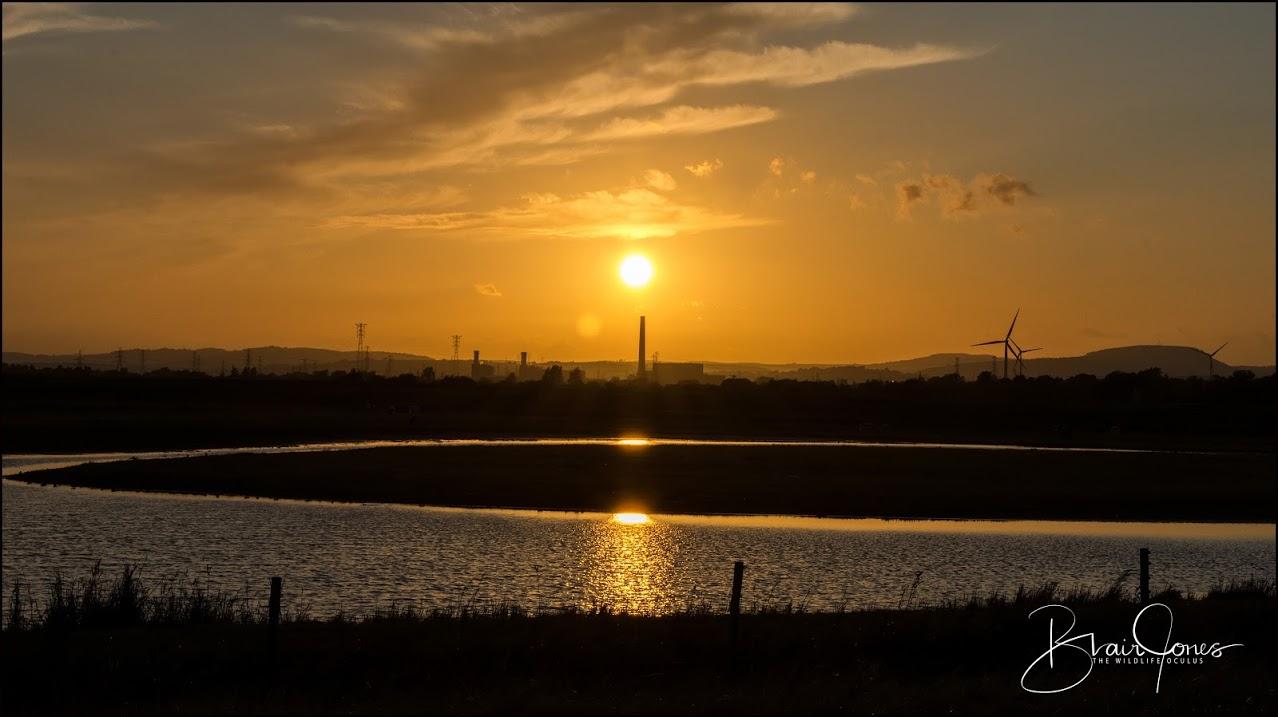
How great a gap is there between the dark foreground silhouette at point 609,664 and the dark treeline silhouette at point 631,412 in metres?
68.9

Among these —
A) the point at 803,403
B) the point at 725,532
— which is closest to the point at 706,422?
the point at 803,403

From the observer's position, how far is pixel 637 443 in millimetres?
94375

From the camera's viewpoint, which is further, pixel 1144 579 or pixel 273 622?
pixel 1144 579

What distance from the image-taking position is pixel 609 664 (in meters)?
21.1

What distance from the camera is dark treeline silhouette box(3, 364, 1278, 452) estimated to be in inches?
4040

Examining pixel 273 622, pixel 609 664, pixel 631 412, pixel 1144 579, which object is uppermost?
pixel 631 412

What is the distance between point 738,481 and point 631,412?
8045 cm

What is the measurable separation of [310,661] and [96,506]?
1417 inches

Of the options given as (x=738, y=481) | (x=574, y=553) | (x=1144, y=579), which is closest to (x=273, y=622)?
(x=1144, y=579)

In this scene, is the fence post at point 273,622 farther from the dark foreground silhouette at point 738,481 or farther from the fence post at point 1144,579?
the dark foreground silhouette at point 738,481

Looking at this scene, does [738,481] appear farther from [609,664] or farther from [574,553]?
[609,664]

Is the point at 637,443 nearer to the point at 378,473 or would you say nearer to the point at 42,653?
the point at 378,473

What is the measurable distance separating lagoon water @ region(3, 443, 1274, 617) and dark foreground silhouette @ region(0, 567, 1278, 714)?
6417mm

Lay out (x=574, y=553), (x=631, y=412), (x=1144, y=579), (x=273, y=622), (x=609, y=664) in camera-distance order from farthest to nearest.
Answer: (x=631, y=412), (x=574, y=553), (x=1144, y=579), (x=609, y=664), (x=273, y=622)
